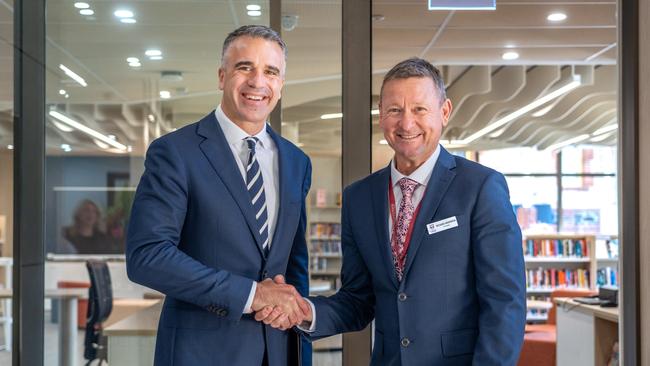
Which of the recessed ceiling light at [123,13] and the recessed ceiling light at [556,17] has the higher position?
the recessed ceiling light at [556,17]

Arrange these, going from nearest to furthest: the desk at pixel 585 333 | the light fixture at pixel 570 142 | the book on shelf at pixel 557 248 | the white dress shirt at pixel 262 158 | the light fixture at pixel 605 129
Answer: the white dress shirt at pixel 262 158 < the desk at pixel 585 333 < the book on shelf at pixel 557 248 < the light fixture at pixel 605 129 < the light fixture at pixel 570 142

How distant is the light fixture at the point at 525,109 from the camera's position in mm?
10807

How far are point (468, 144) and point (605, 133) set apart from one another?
2.94 meters

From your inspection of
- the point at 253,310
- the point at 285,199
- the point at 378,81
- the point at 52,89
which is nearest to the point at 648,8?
the point at 285,199

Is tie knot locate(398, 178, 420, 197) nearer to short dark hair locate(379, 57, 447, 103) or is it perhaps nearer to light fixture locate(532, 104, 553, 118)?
short dark hair locate(379, 57, 447, 103)

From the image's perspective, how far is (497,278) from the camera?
222cm

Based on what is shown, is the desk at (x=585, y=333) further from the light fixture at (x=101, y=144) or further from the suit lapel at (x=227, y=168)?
the suit lapel at (x=227, y=168)

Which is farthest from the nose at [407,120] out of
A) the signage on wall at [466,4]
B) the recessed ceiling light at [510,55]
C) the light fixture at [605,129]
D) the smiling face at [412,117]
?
the light fixture at [605,129]

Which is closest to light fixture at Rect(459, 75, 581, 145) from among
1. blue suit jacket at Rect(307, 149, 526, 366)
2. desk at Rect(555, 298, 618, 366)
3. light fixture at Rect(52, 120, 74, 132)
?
desk at Rect(555, 298, 618, 366)

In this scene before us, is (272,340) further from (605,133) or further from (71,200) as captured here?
(605,133)

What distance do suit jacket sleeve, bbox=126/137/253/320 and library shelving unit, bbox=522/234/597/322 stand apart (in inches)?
445

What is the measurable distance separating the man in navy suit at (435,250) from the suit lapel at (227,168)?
28 cm

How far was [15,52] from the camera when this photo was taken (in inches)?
151

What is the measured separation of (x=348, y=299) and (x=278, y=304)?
0.35 meters
